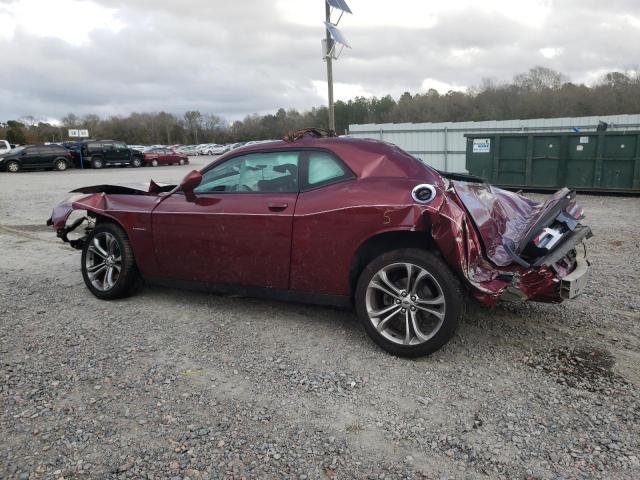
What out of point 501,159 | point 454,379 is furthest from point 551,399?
point 501,159

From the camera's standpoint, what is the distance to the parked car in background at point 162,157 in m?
35.5

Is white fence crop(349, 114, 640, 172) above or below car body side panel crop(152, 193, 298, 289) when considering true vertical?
above

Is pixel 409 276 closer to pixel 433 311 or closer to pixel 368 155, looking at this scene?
pixel 433 311

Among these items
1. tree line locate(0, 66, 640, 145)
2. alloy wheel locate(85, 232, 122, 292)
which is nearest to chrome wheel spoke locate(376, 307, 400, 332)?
alloy wheel locate(85, 232, 122, 292)

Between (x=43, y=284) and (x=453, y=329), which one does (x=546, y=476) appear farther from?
(x=43, y=284)

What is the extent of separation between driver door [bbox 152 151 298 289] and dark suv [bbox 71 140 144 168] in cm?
2923

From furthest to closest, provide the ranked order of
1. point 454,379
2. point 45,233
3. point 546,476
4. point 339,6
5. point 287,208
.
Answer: point 339,6 < point 45,233 < point 287,208 < point 454,379 < point 546,476

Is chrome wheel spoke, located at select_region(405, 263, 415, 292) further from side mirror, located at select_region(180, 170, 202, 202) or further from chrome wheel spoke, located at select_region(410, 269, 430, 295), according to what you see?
side mirror, located at select_region(180, 170, 202, 202)

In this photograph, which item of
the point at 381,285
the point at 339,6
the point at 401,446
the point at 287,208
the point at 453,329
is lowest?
the point at 401,446

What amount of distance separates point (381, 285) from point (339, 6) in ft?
39.4

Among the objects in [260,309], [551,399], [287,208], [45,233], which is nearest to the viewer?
[551,399]

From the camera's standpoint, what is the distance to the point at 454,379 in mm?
3266

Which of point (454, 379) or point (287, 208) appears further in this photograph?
point (287, 208)

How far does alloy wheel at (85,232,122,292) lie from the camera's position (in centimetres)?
481
